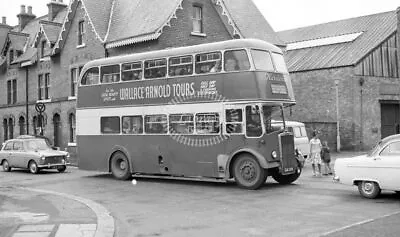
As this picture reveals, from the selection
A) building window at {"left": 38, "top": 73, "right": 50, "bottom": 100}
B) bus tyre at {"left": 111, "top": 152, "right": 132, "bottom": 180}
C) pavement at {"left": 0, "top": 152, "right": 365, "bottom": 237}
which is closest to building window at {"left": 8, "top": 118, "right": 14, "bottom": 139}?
building window at {"left": 38, "top": 73, "right": 50, "bottom": 100}

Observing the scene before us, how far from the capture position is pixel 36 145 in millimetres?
24453

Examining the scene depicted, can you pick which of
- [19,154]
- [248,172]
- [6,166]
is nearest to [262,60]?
[248,172]

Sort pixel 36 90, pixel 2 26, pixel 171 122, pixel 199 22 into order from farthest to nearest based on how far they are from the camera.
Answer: pixel 2 26 → pixel 36 90 → pixel 199 22 → pixel 171 122

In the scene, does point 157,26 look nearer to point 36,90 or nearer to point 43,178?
point 43,178

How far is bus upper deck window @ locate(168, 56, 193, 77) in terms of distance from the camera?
56.7 ft

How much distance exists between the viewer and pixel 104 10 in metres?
32.0

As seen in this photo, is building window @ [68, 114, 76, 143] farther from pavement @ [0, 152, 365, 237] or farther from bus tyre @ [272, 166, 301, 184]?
bus tyre @ [272, 166, 301, 184]

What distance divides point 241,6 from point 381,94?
11.3m

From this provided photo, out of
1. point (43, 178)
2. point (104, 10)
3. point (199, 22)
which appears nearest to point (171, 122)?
point (43, 178)

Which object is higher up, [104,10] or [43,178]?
[104,10]

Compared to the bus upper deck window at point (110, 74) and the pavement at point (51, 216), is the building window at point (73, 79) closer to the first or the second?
the bus upper deck window at point (110, 74)

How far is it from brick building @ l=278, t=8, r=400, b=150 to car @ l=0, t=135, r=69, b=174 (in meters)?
17.5

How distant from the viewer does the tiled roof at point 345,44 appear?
35.1 metres

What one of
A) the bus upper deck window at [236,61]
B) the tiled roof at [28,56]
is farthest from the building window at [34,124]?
the bus upper deck window at [236,61]
